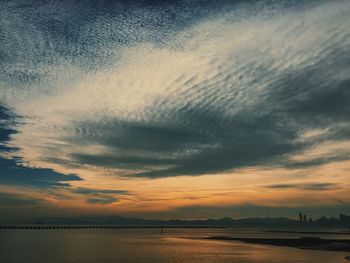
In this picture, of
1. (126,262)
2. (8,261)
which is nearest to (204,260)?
(126,262)

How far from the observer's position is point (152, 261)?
59.2 m

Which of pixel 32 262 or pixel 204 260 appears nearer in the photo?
pixel 32 262

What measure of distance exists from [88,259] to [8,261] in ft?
43.6

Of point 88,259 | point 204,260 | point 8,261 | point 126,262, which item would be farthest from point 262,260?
point 8,261

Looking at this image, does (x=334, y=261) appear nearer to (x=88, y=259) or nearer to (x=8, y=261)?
(x=88, y=259)

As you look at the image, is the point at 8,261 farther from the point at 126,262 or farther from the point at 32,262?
the point at 126,262

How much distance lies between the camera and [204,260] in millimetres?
61031

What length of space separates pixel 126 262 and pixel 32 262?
1564cm

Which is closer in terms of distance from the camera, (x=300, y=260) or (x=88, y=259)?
(x=300, y=260)

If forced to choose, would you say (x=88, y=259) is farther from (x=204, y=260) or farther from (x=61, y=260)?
(x=204, y=260)

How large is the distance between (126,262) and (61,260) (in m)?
12.5

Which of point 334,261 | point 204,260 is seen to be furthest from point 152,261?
point 334,261

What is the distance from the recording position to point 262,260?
59.1 m

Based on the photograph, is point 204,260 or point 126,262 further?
point 204,260
